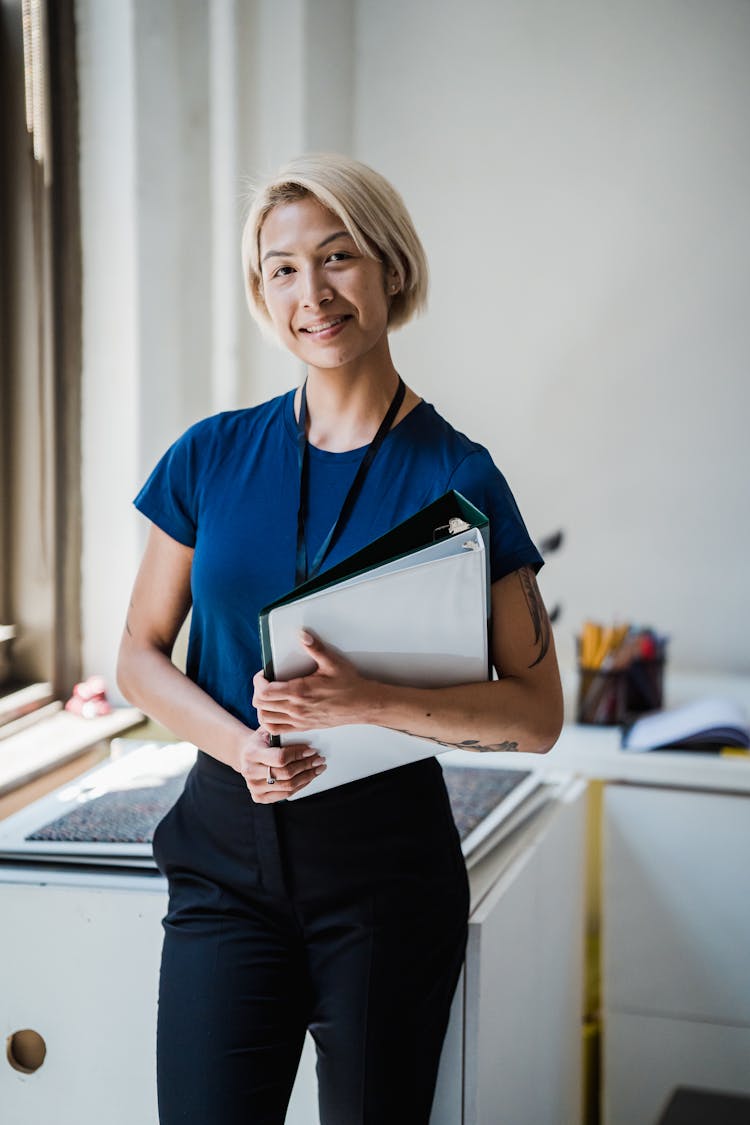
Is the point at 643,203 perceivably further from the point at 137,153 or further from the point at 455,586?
the point at 455,586

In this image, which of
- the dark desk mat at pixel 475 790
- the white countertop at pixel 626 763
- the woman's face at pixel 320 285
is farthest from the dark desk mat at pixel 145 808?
the woman's face at pixel 320 285

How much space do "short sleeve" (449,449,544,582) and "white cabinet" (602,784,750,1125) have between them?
3.30ft

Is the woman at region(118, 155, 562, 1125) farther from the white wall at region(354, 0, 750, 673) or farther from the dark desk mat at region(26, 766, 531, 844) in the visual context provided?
the white wall at region(354, 0, 750, 673)

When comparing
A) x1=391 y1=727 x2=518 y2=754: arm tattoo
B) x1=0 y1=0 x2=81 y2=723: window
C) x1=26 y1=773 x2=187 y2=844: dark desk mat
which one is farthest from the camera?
x1=0 y1=0 x2=81 y2=723: window

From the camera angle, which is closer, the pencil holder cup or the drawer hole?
the drawer hole

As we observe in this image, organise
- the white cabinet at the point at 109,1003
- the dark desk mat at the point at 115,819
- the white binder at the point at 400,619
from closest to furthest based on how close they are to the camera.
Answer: the white binder at the point at 400,619, the white cabinet at the point at 109,1003, the dark desk mat at the point at 115,819

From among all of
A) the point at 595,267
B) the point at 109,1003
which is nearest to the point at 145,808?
the point at 109,1003

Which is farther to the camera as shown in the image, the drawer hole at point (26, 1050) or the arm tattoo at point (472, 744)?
the drawer hole at point (26, 1050)

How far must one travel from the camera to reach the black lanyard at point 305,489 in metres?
1.08

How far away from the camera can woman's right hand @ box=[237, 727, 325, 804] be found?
3.33 ft

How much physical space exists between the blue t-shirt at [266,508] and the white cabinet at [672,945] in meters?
1.01

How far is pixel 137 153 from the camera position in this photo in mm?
1996

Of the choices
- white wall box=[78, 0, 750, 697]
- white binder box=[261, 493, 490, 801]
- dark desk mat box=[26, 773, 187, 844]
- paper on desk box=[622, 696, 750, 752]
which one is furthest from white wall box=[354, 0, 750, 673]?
white binder box=[261, 493, 490, 801]

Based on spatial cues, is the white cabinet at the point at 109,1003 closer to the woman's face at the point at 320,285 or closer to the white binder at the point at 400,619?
the white binder at the point at 400,619
